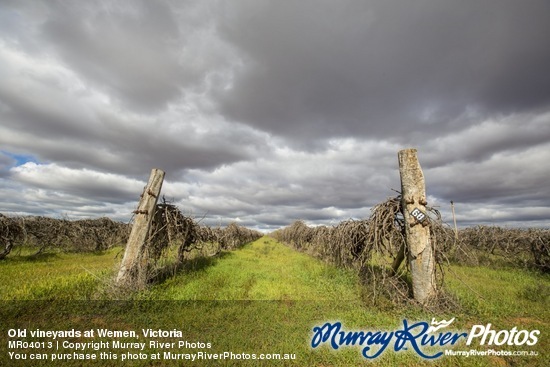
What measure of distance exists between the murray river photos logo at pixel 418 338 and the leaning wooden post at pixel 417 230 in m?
1.03

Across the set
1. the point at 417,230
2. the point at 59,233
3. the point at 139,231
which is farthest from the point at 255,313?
the point at 59,233

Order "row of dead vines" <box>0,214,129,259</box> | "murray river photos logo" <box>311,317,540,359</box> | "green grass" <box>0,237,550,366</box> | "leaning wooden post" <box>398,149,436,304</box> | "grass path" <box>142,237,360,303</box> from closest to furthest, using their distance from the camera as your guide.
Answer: "green grass" <box>0,237,550,366</box> < "murray river photos logo" <box>311,317,540,359</box> < "leaning wooden post" <box>398,149,436,304</box> < "grass path" <box>142,237,360,303</box> < "row of dead vines" <box>0,214,129,259</box>

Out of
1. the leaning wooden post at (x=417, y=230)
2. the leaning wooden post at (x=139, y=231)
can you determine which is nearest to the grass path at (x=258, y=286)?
the leaning wooden post at (x=139, y=231)

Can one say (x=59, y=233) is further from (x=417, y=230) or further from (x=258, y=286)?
(x=417, y=230)

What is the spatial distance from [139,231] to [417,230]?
8.33 meters

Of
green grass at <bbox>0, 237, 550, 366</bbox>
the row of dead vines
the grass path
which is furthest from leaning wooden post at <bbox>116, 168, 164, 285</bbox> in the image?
the row of dead vines

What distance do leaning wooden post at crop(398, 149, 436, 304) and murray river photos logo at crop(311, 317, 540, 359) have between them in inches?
40.6

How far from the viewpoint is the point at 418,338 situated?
5.15 meters

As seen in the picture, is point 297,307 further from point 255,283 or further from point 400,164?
point 400,164

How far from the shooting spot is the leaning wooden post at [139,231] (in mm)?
7652

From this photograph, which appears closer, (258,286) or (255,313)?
(255,313)

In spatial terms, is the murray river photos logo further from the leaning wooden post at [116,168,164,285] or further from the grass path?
the leaning wooden post at [116,168,164,285]

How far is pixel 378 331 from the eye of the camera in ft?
17.6

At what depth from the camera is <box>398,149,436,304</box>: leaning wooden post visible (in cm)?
645
